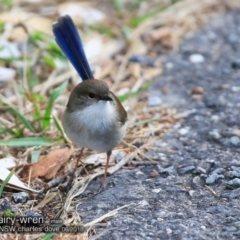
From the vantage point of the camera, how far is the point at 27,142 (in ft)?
13.9

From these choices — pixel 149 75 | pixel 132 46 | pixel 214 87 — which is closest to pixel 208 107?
pixel 214 87

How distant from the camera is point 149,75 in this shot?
575cm

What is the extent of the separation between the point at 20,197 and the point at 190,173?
3.76ft

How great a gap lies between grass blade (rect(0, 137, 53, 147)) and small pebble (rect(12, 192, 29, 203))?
50 cm

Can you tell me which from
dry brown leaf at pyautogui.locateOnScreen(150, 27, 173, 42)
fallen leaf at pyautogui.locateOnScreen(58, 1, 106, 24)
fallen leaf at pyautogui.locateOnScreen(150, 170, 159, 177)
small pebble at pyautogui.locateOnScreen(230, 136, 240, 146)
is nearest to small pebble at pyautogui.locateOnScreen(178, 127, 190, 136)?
small pebble at pyautogui.locateOnScreen(230, 136, 240, 146)

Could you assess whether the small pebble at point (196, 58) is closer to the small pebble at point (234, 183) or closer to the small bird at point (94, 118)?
the small bird at point (94, 118)

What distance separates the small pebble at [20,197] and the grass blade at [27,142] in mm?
502

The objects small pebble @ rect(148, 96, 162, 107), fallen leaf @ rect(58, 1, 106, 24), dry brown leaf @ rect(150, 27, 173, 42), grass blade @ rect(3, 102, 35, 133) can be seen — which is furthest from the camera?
fallen leaf @ rect(58, 1, 106, 24)

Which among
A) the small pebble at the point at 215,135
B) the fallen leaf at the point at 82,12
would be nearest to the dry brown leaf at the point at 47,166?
the small pebble at the point at 215,135

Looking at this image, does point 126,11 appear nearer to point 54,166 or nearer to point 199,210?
point 54,166

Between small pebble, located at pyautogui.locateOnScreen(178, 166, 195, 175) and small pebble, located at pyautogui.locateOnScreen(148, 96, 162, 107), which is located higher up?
small pebble, located at pyautogui.locateOnScreen(148, 96, 162, 107)

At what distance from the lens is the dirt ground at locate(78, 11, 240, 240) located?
3381mm

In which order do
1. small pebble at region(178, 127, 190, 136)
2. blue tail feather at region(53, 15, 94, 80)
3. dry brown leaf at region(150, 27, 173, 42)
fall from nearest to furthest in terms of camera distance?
1. blue tail feather at region(53, 15, 94, 80)
2. small pebble at region(178, 127, 190, 136)
3. dry brown leaf at region(150, 27, 173, 42)

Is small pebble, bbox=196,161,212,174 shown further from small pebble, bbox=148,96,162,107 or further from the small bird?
small pebble, bbox=148,96,162,107
